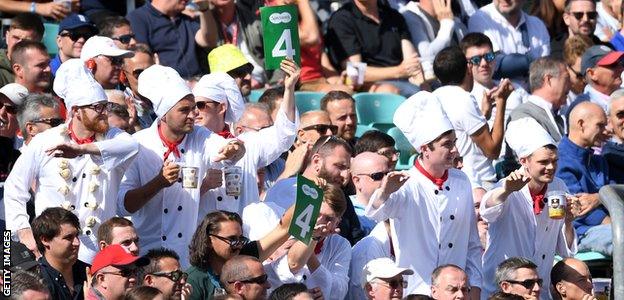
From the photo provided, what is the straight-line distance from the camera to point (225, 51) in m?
12.6

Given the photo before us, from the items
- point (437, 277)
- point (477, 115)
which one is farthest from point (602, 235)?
point (437, 277)

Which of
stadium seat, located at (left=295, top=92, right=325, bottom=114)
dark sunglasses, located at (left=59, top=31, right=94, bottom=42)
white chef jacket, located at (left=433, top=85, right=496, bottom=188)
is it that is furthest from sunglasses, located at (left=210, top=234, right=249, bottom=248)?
stadium seat, located at (left=295, top=92, right=325, bottom=114)

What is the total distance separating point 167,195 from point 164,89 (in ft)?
2.25

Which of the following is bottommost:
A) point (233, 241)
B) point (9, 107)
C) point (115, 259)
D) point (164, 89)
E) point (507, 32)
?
point (507, 32)

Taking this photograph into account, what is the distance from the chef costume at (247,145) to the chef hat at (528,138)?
1.56m

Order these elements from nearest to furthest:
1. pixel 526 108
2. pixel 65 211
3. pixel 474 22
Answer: pixel 65 211 < pixel 526 108 < pixel 474 22

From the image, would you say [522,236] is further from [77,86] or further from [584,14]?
[584,14]

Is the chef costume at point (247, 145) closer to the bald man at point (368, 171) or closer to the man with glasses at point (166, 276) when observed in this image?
the bald man at point (368, 171)

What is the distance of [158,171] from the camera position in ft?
34.6

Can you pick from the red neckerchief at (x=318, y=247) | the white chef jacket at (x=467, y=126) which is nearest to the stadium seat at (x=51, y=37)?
the white chef jacket at (x=467, y=126)

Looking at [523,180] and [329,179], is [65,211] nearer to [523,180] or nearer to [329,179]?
[329,179]

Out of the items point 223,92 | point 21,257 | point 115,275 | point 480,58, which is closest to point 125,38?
point 223,92

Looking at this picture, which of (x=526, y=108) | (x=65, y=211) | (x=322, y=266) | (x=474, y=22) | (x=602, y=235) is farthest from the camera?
(x=474, y=22)

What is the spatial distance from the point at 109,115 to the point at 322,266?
5.88 feet
